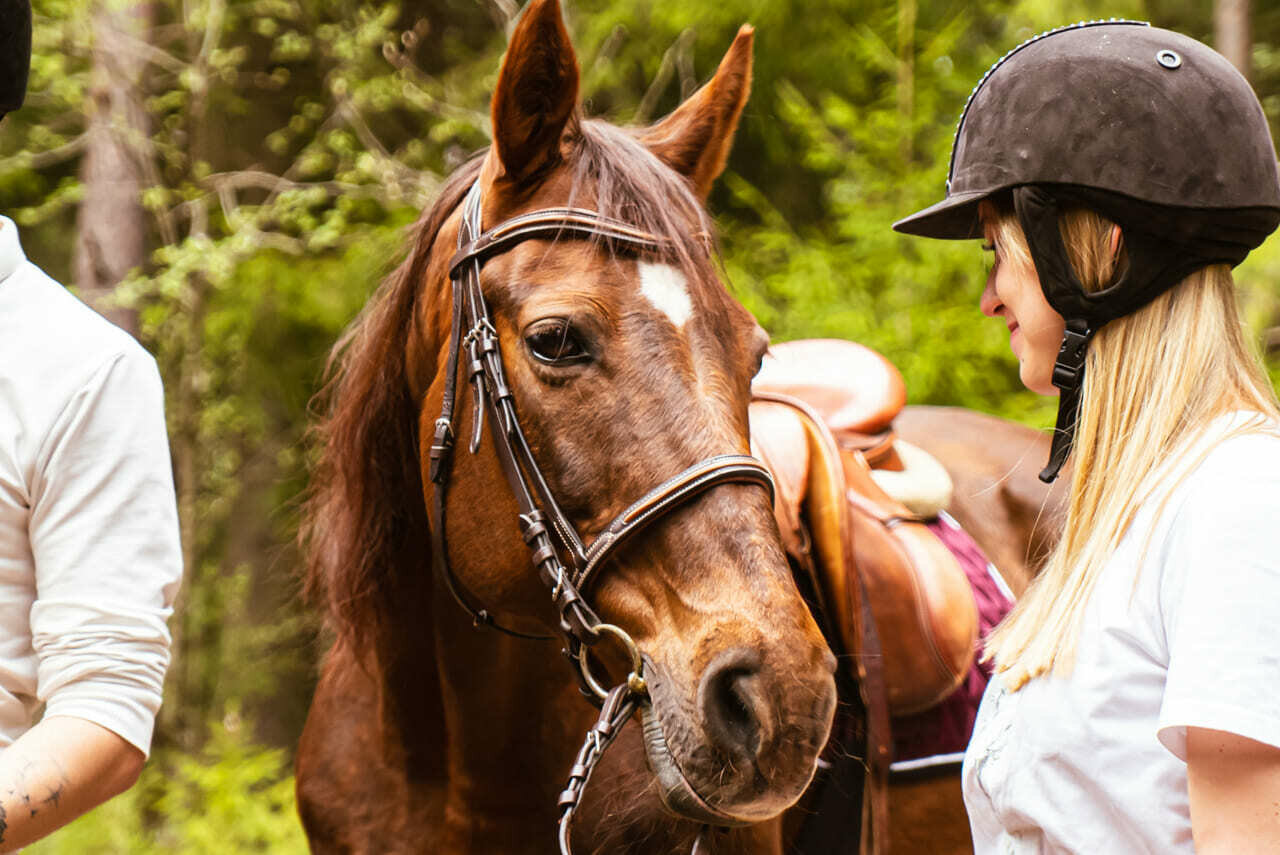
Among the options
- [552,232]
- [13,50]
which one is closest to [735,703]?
[552,232]

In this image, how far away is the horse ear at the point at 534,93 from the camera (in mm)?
1968

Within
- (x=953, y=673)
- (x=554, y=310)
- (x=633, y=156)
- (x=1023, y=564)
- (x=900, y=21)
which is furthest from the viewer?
(x=900, y=21)

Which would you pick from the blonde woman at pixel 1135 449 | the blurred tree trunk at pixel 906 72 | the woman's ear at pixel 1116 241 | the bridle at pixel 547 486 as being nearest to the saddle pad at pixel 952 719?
the bridle at pixel 547 486

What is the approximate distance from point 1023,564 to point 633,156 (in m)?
2.06

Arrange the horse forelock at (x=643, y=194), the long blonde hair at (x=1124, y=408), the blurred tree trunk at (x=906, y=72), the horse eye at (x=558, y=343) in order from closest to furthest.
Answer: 1. the long blonde hair at (x=1124, y=408)
2. the horse eye at (x=558, y=343)
3. the horse forelock at (x=643, y=194)
4. the blurred tree trunk at (x=906, y=72)

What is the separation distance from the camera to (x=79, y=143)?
6508 millimetres

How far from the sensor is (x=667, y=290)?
1.94 meters

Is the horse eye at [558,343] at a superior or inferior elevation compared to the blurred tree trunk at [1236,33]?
inferior

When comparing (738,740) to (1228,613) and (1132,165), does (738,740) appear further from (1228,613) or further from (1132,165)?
(1132,165)

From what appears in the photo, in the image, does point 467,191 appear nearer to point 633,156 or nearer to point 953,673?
point 633,156

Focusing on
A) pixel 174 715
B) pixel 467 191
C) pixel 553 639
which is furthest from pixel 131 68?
pixel 553 639

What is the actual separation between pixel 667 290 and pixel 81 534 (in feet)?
3.16

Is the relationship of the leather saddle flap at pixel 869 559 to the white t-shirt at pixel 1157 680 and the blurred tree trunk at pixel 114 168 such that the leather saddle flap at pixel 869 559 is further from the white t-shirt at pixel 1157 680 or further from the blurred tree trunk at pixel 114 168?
the blurred tree trunk at pixel 114 168

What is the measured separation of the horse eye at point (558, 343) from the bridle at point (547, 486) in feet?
0.34
